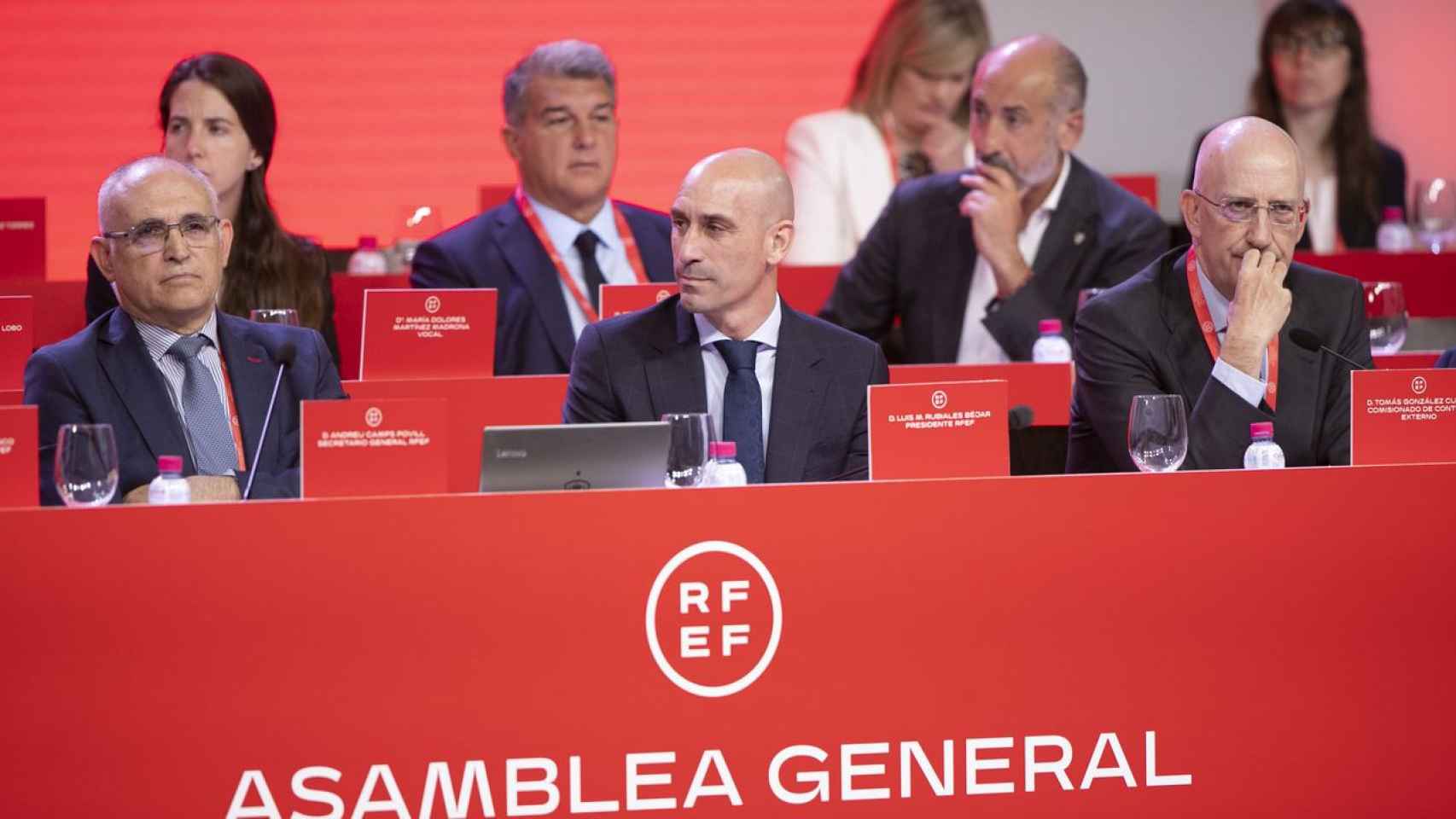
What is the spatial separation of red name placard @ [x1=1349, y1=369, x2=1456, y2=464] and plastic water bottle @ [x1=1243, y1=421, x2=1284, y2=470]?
18 cm

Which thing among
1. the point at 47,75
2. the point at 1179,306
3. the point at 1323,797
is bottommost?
the point at 1323,797

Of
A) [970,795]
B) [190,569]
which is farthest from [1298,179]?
[190,569]

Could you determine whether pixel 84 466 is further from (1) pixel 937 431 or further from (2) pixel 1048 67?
(2) pixel 1048 67

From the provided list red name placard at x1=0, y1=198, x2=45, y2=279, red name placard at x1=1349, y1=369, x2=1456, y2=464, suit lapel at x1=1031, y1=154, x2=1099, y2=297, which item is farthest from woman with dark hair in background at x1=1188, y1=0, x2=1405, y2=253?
red name placard at x1=0, y1=198, x2=45, y2=279

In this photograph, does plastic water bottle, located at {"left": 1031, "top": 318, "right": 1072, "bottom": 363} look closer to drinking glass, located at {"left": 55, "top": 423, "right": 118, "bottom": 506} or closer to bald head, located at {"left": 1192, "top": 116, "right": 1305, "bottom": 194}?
bald head, located at {"left": 1192, "top": 116, "right": 1305, "bottom": 194}

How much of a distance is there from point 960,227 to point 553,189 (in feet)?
3.25

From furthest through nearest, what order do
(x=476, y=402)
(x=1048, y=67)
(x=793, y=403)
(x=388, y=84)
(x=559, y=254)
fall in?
(x=388, y=84)
(x=1048, y=67)
(x=559, y=254)
(x=476, y=402)
(x=793, y=403)

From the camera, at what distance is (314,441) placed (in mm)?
2434

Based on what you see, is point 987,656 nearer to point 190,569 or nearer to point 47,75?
point 190,569

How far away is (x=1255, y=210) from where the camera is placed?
3244 mm

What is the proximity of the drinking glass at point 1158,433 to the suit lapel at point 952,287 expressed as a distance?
1.61 meters

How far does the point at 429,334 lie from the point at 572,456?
4.13 ft

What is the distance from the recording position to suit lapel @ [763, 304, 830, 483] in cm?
315

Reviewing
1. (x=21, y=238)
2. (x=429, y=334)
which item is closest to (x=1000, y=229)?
(x=429, y=334)
